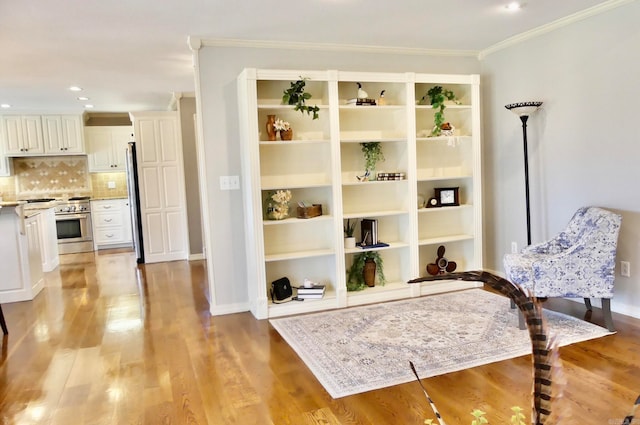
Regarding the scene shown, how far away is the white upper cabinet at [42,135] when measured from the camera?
7641mm

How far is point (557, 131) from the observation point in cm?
404

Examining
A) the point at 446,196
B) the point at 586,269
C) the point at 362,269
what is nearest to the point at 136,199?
the point at 362,269

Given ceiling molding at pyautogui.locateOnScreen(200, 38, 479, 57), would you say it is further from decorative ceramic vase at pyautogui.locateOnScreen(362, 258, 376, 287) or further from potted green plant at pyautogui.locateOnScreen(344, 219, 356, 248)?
decorative ceramic vase at pyautogui.locateOnScreen(362, 258, 376, 287)

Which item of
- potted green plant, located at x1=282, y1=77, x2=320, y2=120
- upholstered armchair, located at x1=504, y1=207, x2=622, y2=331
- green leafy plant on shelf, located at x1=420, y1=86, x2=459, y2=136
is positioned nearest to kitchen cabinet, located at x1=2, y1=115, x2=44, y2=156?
potted green plant, located at x1=282, y1=77, x2=320, y2=120

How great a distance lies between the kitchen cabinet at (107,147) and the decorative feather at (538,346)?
8.45 m

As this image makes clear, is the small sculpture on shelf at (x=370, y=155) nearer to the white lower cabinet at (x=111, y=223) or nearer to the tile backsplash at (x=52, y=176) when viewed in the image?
the white lower cabinet at (x=111, y=223)

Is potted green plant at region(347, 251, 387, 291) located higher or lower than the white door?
lower

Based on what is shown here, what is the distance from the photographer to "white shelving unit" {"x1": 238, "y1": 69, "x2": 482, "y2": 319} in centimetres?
399

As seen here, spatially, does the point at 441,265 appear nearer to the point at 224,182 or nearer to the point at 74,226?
the point at 224,182

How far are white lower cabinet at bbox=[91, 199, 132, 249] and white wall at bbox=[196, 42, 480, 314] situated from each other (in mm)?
4795

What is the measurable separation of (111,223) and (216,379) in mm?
6178

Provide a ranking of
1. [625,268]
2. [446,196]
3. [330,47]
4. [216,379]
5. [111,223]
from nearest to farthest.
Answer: [216,379] < [625,268] < [330,47] < [446,196] < [111,223]

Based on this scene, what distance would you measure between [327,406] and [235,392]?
56cm

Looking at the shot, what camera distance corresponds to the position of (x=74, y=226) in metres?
7.95
